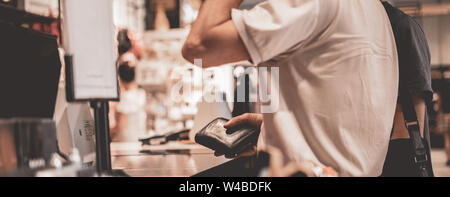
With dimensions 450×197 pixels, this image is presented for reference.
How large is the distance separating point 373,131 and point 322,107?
0.13 meters

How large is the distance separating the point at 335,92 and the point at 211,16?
30 centimetres

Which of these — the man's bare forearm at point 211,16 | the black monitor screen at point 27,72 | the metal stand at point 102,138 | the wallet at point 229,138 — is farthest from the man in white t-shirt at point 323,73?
the black monitor screen at point 27,72

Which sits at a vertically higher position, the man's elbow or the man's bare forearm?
the man's bare forearm

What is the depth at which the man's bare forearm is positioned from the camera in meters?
0.78

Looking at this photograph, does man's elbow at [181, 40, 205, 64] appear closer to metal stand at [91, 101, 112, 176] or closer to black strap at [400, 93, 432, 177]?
metal stand at [91, 101, 112, 176]

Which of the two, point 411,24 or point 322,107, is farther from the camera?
point 411,24

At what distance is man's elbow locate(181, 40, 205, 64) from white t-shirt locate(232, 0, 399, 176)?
90mm

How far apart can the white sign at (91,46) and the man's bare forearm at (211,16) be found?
0.65 feet

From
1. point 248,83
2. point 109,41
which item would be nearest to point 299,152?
point 109,41

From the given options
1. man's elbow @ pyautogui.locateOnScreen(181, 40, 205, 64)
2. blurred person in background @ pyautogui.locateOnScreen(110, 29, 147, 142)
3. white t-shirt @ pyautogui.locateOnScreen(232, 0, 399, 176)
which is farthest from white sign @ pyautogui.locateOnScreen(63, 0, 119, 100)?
blurred person in background @ pyautogui.locateOnScreen(110, 29, 147, 142)

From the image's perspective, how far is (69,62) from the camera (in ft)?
2.49

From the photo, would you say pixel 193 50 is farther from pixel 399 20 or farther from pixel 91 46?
pixel 399 20
